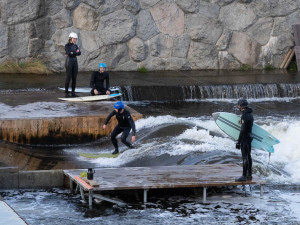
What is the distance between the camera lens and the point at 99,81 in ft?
55.4

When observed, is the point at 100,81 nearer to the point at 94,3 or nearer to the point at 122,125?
the point at 122,125

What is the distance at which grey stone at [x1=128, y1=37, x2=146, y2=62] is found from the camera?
21.1 metres

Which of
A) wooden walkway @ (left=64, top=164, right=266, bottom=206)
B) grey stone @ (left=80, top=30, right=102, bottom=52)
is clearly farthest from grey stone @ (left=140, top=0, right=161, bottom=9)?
wooden walkway @ (left=64, top=164, right=266, bottom=206)

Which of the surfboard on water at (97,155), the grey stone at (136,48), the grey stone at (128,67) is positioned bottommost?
the surfboard on water at (97,155)

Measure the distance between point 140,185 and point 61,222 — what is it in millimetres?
1492

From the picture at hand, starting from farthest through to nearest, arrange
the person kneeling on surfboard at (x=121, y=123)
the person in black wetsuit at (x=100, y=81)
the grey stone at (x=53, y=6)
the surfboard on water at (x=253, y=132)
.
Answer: the grey stone at (x=53, y=6) < the person in black wetsuit at (x=100, y=81) < the person kneeling on surfboard at (x=121, y=123) < the surfboard on water at (x=253, y=132)

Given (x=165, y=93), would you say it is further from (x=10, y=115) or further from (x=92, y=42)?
(x=10, y=115)

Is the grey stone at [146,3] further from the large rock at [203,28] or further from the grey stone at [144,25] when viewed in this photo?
the large rock at [203,28]

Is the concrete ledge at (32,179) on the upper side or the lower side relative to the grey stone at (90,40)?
lower

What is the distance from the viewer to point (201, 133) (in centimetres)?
1456

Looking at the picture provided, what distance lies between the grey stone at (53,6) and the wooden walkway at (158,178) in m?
9.44

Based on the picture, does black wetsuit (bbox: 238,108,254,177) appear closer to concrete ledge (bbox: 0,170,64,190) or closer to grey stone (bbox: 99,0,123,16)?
concrete ledge (bbox: 0,170,64,190)

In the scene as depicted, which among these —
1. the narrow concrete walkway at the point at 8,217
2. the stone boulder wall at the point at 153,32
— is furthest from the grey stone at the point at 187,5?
the narrow concrete walkway at the point at 8,217

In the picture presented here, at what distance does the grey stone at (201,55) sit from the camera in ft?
70.9
